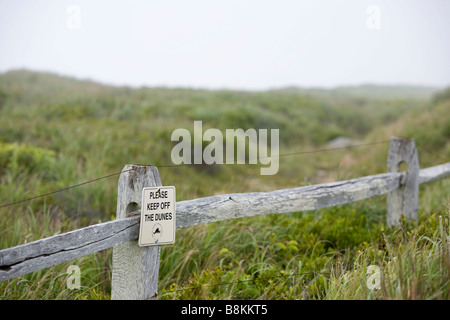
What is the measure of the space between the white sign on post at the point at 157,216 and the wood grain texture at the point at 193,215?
0.09 metres

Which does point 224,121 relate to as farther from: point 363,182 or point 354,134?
point 363,182

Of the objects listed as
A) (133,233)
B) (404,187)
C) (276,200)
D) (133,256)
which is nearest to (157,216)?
(133,233)

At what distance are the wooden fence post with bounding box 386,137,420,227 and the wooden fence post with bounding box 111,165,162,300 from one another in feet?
10.6

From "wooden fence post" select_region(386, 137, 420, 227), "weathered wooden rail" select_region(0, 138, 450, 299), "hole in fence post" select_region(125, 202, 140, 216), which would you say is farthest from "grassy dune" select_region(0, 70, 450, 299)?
"hole in fence post" select_region(125, 202, 140, 216)

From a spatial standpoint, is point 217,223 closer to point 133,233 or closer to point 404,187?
point 133,233

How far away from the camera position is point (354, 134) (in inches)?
736

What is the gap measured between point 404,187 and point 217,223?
228cm

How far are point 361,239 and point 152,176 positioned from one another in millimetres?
2581

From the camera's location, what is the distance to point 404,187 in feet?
15.6

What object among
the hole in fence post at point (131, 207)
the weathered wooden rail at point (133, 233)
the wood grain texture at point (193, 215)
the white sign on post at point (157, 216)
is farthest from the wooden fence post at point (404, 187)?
the hole in fence post at point (131, 207)

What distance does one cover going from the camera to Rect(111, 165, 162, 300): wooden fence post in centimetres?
259

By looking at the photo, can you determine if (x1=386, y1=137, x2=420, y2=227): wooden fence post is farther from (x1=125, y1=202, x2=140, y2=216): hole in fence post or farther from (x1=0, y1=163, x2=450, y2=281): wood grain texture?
(x1=125, y1=202, x2=140, y2=216): hole in fence post
